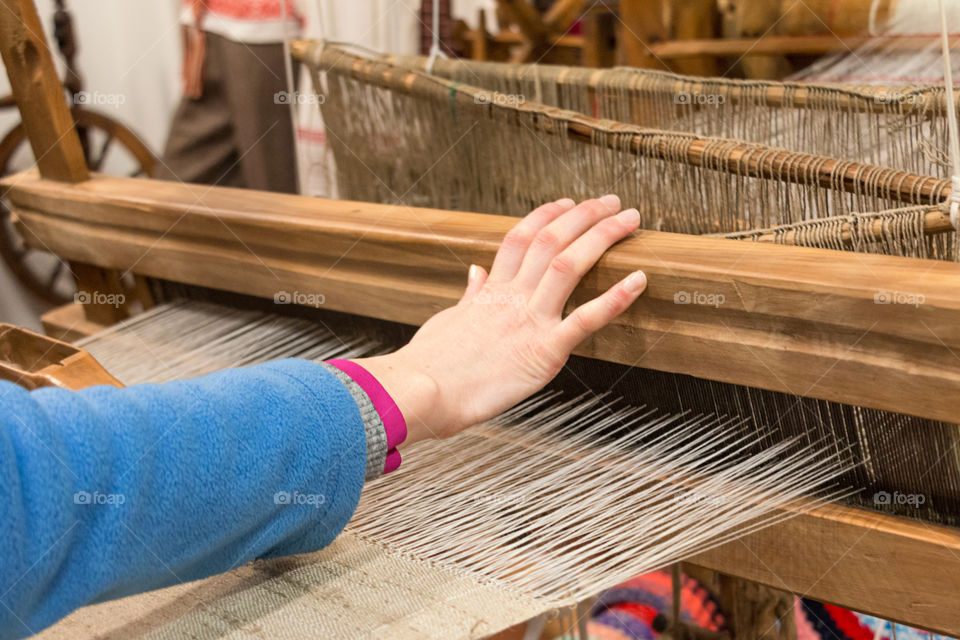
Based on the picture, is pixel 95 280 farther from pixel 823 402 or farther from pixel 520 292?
pixel 823 402

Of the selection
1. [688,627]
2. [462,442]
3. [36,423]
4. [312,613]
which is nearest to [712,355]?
[462,442]

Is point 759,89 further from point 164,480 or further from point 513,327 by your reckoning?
point 164,480

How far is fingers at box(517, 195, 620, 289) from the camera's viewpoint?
802 mm

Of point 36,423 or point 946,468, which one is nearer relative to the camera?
point 36,423

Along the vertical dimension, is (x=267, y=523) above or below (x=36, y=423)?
below

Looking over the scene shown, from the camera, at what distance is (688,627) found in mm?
1235

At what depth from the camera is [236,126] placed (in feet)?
7.56

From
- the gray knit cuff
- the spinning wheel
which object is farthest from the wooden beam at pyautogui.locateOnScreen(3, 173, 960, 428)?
the spinning wheel

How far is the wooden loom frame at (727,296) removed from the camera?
2.20ft

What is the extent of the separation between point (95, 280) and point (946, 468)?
43.7 inches

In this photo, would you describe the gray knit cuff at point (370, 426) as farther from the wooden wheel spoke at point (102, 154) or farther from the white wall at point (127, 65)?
the wooden wheel spoke at point (102, 154)

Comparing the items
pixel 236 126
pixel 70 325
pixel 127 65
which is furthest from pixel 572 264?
pixel 127 65

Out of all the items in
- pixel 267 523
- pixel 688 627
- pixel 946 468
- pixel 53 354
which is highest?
pixel 53 354

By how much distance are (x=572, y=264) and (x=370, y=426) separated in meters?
0.23
